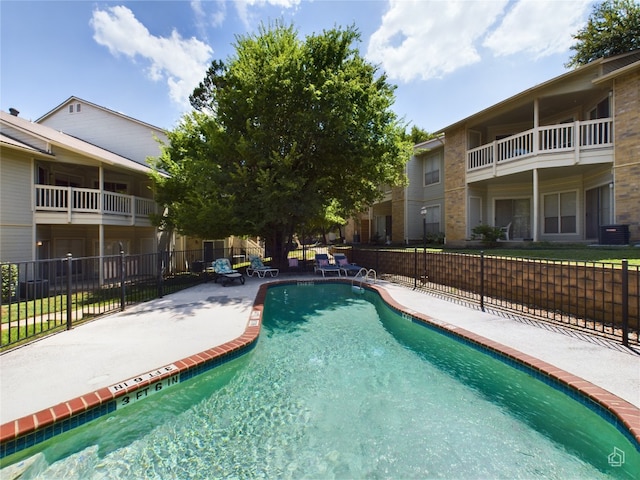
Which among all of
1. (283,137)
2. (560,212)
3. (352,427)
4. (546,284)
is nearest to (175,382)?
(352,427)

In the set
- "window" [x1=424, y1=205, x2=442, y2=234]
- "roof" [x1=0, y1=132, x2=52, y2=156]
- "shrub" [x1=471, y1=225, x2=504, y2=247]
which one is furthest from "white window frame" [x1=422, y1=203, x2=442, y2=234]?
"roof" [x1=0, y1=132, x2=52, y2=156]

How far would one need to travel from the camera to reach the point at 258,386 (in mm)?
4402

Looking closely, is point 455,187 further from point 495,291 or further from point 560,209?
point 495,291

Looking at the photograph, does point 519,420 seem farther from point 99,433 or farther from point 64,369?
point 64,369

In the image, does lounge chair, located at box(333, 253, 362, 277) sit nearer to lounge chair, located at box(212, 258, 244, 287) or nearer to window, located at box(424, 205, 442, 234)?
lounge chair, located at box(212, 258, 244, 287)

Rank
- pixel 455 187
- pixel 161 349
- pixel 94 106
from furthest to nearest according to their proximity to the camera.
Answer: pixel 94 106 < pixel 455 187 < pixel 161 349

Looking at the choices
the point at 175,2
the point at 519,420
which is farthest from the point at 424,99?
the point at 519,420

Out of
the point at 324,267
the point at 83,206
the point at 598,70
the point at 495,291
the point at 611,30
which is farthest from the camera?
the point at 611,30

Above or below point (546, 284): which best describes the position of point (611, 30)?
above

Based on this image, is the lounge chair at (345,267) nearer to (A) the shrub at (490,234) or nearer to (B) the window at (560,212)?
(A) the shrub at (490,234)

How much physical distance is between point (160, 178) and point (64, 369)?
12.5m

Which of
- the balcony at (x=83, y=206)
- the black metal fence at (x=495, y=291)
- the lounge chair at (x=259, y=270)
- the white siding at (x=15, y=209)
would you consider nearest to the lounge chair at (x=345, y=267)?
the black metal fence at (x=495, y=291)

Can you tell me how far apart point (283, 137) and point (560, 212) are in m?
13.5

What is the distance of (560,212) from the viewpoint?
Result: 1369cm
